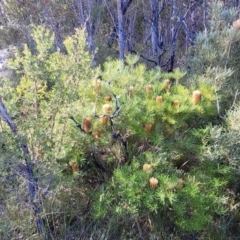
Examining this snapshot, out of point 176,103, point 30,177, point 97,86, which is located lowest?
point 30,177

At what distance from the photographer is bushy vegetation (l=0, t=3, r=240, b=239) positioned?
5.20 ft

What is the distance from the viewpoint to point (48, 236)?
171cm

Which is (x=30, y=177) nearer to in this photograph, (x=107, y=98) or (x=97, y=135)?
(x=97, y=135)

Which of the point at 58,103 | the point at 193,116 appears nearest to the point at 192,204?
the point at 193,116

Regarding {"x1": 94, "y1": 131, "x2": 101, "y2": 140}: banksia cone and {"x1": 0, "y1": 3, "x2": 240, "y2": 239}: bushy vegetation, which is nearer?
{"x1": 0, "y1": 3, "x2": 240, "y2": 239}: bushy vegetation

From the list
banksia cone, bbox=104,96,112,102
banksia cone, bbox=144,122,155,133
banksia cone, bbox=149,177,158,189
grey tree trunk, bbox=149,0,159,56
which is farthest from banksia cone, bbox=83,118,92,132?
grey tree trunk, bbox=149,0,159,56

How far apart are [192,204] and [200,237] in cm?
29

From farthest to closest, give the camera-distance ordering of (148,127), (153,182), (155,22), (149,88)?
(155,22)
(149,88)
(148,127)
(153,182)

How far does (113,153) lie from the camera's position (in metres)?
1.85

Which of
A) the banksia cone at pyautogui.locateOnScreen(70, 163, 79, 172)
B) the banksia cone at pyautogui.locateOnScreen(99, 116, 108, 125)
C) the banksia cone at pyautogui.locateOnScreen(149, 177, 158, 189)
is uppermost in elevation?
the banksia cone at pyautogui.locateOnScreen(99, 116, 108, 125)

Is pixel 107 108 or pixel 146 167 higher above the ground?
→ pixel 107 108

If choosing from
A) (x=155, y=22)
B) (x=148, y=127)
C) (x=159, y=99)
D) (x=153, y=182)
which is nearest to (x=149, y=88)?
(x=159, y=99)

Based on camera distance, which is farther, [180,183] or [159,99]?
[159,99]

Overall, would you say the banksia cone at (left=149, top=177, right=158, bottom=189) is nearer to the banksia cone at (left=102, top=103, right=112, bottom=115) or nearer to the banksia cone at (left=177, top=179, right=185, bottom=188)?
the banksia cone at (left=177, top=179, right=185, bottom=188)
